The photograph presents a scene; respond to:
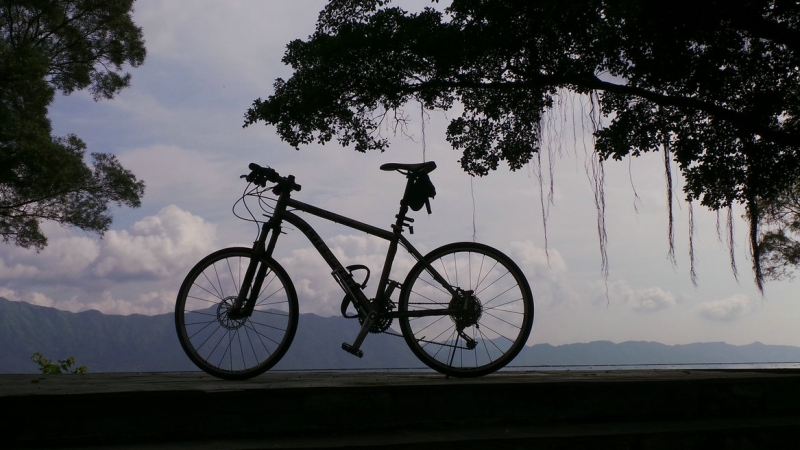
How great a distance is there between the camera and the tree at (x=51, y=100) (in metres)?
15.5

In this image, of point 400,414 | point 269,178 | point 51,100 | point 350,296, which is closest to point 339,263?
point 350,296

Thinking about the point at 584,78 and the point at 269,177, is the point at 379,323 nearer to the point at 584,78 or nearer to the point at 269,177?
the point at 269,177

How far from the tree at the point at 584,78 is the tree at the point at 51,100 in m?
8.26

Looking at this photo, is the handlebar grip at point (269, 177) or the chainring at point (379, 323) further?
the handlebar grip at point (269, 177)

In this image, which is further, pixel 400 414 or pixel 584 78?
pixel 584 78

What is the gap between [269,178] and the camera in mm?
4000

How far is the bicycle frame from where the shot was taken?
12.4 ft

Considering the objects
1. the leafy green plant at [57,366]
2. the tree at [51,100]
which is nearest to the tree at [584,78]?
the leafy green plant at [57,366]

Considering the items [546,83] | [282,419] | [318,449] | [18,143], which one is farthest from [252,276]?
[18,143]

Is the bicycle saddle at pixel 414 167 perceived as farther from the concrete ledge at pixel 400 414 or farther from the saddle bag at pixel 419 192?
the concrete ledge at pixel 400 414

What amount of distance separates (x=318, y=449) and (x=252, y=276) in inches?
63.7

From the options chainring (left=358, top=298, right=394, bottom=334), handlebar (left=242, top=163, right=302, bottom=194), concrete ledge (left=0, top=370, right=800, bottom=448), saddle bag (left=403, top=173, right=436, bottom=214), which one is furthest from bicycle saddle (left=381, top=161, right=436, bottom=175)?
concrete ledge (left=0, top=370, right=800, bottom=448)

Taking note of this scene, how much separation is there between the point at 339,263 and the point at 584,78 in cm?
604

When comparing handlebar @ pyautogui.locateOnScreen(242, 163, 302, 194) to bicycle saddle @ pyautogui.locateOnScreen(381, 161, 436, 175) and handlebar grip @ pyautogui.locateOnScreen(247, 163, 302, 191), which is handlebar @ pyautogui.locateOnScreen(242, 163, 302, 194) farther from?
bicycle saddle @ pyautogui.locateOnScreen(381, 161, 436, 175)
